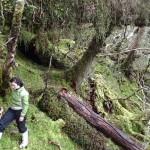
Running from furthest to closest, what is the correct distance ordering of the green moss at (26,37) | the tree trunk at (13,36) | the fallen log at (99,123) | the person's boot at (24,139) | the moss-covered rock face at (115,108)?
the green moss at (26,37)
the moss-covered rock face at (115,108)
the fallen log at (99,123)
the person's boot at (24,139)
the tree trunk at (13,36)

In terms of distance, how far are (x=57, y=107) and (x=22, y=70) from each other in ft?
8.74

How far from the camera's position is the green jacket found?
7.38 meters

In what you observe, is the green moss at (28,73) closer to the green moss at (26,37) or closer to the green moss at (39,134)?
the green moss at (26,37)

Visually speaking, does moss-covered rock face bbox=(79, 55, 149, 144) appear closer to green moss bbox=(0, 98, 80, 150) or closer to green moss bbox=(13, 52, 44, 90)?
green moss bbox=(13, 52, 44, 90)

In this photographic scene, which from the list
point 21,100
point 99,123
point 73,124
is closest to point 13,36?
point 21,100

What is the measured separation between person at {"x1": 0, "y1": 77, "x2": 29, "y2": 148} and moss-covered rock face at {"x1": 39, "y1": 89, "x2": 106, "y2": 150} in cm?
211

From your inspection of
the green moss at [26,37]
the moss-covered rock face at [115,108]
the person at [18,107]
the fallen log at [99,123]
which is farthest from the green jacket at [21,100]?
the green moss at [26,37]

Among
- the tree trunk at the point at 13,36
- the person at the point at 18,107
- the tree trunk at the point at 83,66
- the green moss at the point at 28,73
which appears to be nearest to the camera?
the person at the point at 18,107

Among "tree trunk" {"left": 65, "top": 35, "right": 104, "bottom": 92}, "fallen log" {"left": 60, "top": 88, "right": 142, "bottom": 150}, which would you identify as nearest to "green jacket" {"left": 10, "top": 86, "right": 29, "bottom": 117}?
"fallen log" {"left": 60, "top": 88, "right": 142, "bottom": 150}

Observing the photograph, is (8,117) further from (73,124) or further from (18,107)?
(73,124)

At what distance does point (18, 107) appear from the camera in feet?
24.9

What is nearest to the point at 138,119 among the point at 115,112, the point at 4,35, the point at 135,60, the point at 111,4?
the point at 115,112

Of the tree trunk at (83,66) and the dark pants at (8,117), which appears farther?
the tree trunk at (83,66)

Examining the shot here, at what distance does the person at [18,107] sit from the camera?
24.0ft
